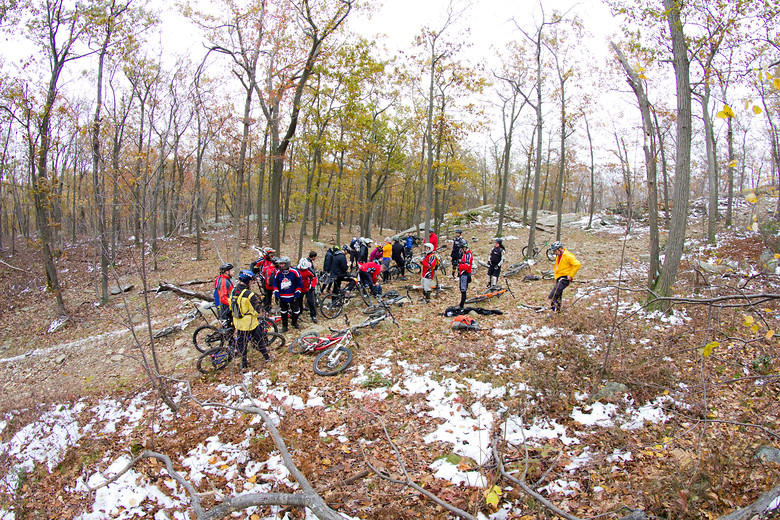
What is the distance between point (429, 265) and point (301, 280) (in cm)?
407

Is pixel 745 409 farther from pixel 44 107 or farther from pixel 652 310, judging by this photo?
pixel 44 107

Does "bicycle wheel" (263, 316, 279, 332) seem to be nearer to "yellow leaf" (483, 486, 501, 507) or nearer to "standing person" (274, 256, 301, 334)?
"standing person" (274, 256, 301, 334)

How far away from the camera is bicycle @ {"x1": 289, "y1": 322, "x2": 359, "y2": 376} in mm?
7148

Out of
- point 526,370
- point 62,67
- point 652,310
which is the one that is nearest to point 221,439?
point 526,370

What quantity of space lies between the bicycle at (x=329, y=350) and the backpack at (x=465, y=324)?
2.51 m

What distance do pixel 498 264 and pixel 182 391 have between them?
9.24 metres

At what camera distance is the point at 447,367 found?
22.3 feet

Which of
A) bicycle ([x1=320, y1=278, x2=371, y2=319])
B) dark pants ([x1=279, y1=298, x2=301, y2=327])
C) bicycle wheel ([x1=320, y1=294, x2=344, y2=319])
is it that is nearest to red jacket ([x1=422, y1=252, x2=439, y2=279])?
bicycle ([x1=320, y1=278, x2=371, y2=319])

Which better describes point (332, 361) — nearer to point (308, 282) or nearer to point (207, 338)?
point (308, 282)

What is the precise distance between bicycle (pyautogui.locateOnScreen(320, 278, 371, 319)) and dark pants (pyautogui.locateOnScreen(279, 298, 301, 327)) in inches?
38.8

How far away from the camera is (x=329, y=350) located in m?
7.57

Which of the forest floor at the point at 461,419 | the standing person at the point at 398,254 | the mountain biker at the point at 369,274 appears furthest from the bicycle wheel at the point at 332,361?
the standing person at the point at 398,254

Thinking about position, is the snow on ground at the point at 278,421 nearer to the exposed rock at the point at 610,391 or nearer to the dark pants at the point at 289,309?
the exposed rock at the point at 610,391

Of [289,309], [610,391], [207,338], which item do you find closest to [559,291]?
[610,391]
